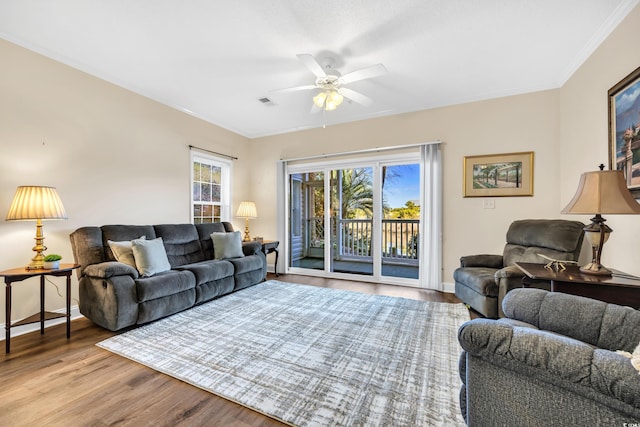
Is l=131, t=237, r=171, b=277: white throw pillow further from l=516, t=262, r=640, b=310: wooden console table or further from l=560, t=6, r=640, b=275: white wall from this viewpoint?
l=560, t=6, r=640, b=275: white wall

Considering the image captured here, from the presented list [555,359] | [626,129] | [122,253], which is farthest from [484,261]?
[122,253]

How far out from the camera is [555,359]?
0.89 metres

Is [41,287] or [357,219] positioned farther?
[357,219]

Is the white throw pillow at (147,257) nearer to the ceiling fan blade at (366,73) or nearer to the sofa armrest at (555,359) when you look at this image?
the ceiling fan blade at (366,73)

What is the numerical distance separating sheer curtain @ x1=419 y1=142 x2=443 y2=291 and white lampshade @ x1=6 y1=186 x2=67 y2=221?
4.23m

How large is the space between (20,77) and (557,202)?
19.7ft

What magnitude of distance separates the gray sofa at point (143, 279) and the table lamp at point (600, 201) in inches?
140

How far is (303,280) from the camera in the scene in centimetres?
457

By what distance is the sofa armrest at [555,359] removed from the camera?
78 centimetres

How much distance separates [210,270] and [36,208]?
1638mm

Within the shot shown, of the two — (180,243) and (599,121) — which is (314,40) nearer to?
(599,121)

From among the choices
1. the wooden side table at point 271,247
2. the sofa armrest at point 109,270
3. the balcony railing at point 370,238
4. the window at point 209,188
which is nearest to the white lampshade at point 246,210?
the window at point 209,188

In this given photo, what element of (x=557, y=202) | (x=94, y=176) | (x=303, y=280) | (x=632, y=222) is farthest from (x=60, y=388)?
(x=557, y=202)

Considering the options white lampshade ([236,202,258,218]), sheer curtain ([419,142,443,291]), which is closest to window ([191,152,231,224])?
white lampshade ([236,202,258,218])
